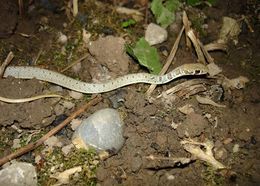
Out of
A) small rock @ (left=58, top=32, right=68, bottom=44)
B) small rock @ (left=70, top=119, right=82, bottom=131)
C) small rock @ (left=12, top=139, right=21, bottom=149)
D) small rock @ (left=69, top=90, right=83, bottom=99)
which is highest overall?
small rock @ (left=58, top=32, right=68, bottom=44)

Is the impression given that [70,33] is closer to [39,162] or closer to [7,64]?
[7,64]

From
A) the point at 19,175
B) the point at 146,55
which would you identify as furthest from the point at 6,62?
the point at 146,55

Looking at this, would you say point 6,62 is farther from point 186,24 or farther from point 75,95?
point 186,24

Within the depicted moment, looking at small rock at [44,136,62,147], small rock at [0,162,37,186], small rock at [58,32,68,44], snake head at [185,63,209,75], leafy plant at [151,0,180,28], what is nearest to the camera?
small rock at [0,162,37,186]

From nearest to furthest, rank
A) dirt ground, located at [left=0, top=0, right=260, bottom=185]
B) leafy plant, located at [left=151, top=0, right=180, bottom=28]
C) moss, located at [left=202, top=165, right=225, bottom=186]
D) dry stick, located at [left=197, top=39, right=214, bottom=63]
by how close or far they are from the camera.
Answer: moss, located at [left=202, top=165, right=225, bottom=186] < dirt ground, located at [left=0, top=0, right=260, bottom=185] < dry stick, located at [left=197, top=39, right=214, bottom=63] < leafy plant, located at [left=151, top=0, right=180, bottom=28]

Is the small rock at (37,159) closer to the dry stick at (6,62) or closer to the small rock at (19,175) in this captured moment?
the small rock at (19,175)

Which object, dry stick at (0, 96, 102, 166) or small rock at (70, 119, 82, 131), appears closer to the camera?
dry stick at (0, 96, 102, 166)

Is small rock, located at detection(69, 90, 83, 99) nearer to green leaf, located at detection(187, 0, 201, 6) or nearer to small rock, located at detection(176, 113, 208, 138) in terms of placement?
small rock, located at detection(176, 113, 208, 138)

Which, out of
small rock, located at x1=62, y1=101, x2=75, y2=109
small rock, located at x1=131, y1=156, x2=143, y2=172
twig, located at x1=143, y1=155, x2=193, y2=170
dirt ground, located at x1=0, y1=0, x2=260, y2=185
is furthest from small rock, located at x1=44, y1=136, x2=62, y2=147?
twig, located at x1=143, y1=155, x2=193, y2=170
